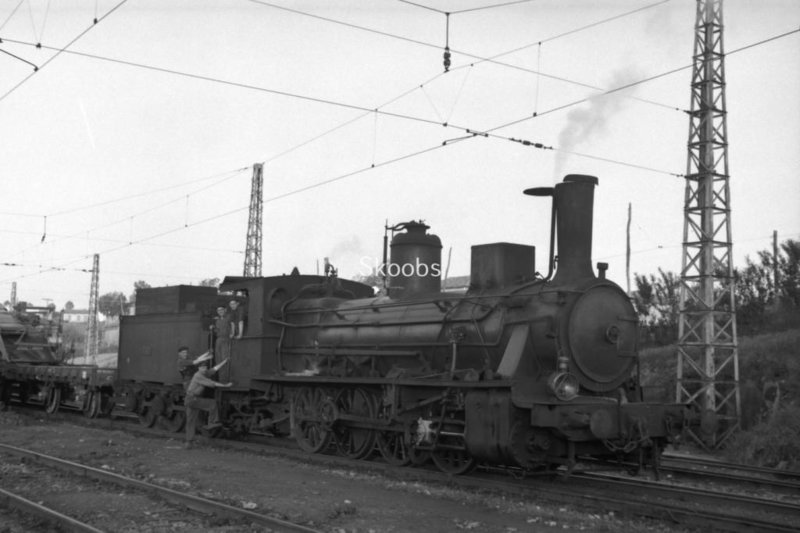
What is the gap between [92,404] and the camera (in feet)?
64.2

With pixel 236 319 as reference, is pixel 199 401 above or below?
below

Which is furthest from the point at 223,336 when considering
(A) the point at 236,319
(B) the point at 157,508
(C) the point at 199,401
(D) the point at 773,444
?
(D) the point at 773,444

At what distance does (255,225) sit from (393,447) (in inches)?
812

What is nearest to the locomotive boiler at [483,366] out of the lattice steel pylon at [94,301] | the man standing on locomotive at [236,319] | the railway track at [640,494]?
the railway track at [640,494]

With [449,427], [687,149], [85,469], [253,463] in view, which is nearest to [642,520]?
[449,427]

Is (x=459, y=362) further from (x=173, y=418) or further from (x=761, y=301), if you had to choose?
(x=761, y=301)

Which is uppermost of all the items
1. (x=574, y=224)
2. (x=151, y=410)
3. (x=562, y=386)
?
(x=574, y=224)

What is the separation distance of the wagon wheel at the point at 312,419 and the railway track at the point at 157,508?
348cm

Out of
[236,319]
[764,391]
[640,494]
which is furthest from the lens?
[764,391]

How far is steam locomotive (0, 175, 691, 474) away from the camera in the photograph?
9.55 meters

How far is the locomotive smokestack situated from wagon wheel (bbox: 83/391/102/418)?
1376cm

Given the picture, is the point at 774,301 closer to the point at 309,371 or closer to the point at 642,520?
the point at 309,371

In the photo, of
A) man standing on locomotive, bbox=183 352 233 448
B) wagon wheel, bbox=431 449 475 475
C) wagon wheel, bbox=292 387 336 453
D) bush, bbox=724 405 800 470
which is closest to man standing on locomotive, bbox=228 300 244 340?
man standing on locomotive, bbox=183 352 233 448

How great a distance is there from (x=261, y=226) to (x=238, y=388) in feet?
57.6
